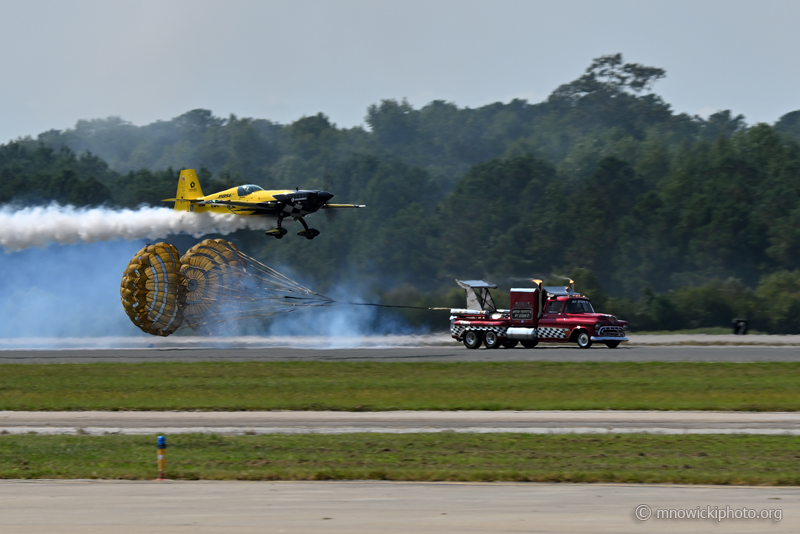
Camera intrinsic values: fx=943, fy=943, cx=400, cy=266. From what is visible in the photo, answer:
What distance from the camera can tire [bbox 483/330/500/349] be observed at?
47594 mm

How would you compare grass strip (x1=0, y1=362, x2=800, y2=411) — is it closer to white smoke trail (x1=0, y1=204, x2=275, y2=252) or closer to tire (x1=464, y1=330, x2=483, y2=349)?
tire (x1=464, y1=330, x2=483, y2=349)

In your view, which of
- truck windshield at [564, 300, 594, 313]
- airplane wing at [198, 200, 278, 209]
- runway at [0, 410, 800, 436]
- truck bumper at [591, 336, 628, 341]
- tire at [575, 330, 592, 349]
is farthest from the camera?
airplane wing at [198, 200, 278, 209]

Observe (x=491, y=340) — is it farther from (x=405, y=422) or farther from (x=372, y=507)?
(x=372, y=507)

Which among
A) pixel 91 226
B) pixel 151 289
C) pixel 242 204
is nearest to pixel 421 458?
pixel 151 289

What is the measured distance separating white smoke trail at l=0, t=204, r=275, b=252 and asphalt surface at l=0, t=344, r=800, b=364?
716 cm

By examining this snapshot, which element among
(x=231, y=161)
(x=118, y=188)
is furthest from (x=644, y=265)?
(x=231, y=161)

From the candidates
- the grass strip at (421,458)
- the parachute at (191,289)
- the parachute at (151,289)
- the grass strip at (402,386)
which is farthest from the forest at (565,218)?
the grass strip at (421,458)

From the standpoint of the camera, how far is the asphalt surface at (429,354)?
40.0m

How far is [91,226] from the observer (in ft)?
180

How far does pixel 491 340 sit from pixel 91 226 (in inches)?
961

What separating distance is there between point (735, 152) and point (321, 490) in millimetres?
91657

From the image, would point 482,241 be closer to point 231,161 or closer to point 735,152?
point 735,152

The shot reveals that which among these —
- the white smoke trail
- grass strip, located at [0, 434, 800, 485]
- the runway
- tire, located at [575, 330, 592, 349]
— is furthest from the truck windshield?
grass strip, located at [0, 434, 800, 485]

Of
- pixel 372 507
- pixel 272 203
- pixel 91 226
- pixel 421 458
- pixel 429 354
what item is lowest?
pixel 429 354
